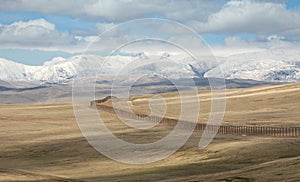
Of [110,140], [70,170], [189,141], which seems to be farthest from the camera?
[110,140]

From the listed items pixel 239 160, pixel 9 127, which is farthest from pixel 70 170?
pixel 9 127

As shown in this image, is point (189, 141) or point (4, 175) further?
point (189, 141)

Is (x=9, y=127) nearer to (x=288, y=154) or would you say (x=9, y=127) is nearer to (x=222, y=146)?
(x=222, y=146)

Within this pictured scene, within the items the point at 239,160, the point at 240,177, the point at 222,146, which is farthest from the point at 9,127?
the point at 240,177

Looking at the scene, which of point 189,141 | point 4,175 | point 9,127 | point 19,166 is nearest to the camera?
point 4,175

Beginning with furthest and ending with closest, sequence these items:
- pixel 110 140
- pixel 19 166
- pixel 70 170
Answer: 1. pixel 110 140
2. pixel 19 166
3. pixel 70 170

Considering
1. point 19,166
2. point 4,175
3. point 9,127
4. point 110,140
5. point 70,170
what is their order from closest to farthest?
point 4,175 → point 70,170 → point 19,166 → point 110,140 → point 9,127

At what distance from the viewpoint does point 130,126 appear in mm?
99062

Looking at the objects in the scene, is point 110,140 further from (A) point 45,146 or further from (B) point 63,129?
(B) point 63,129

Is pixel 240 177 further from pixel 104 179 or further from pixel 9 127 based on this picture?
pixel 9 127

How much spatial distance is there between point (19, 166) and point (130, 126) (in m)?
41.2

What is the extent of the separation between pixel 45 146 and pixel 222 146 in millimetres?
26777

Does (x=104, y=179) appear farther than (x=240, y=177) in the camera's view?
Yes

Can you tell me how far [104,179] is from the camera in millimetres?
46500
